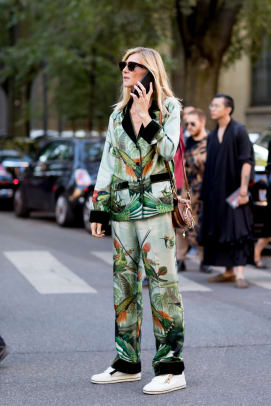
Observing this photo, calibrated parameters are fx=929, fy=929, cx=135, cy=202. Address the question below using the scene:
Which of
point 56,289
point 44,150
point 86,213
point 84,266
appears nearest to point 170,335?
point 56,289

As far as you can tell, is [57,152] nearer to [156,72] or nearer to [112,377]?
[112,377]

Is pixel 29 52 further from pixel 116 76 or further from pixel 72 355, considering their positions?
pixel 72 355

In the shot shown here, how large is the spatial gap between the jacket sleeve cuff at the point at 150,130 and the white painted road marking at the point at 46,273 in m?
3.95

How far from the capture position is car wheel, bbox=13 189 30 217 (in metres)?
17.9

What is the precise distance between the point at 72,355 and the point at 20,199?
39.9 feet

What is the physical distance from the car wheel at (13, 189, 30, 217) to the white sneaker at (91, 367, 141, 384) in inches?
502

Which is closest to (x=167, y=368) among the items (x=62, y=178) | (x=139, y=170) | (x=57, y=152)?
(x=139, y=170)

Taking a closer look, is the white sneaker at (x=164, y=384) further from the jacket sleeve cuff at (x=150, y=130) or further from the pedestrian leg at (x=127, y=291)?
the jacket sleeve cuff at (x=150, y=130)

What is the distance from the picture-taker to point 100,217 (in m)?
5.19

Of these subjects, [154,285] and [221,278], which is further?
[221,278]

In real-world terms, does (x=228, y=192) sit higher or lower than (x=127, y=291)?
higher

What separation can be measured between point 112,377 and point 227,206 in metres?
4.25

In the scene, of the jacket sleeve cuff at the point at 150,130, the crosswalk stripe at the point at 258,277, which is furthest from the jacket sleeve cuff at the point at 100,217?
the crosswalk stripe at the point at 258,277

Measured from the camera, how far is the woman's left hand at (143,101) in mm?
4969
